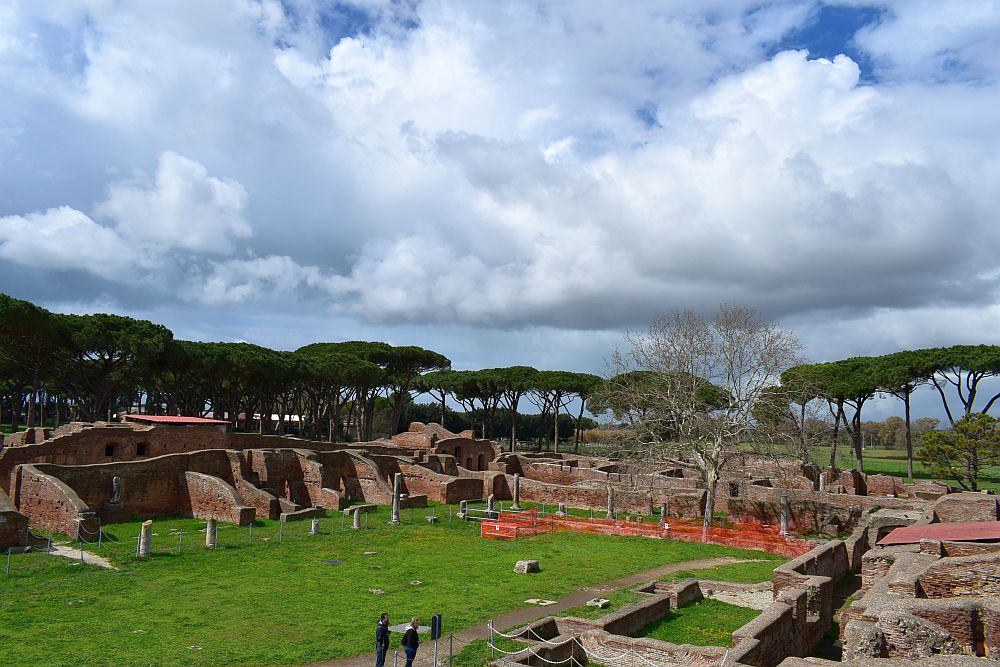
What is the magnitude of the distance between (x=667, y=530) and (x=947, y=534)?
469 inches

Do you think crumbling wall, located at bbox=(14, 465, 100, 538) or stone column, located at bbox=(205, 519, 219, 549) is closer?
stone column, located at bbox=(205, 519, 219, 549)

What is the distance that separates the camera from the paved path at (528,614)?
42.1 feet

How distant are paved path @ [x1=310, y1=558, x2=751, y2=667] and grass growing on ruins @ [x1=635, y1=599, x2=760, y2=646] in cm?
248

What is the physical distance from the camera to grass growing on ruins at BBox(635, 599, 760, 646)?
47.2ft

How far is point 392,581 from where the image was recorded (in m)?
19.1

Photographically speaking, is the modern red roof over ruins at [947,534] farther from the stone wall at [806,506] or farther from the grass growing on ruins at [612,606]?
the stone wall at [806,506]

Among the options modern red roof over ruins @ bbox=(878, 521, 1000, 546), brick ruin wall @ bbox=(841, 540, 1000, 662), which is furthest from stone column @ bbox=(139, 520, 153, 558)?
modern red roof over ruins @ bbox=(878, 521, 1000, 546)

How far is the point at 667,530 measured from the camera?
92.3 ft

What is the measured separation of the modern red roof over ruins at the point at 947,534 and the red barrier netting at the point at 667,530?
19.4ft

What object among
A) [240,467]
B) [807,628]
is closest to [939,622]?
[807,628]

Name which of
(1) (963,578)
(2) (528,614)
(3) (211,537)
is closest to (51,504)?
(3) (211,537)

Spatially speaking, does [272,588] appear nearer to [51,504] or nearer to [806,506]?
[51,504]

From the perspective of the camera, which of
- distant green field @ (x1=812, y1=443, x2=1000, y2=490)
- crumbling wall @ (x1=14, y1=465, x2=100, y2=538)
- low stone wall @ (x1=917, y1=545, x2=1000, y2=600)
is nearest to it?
low stone wall @ (x1=917, y1=545, x2=1000, y2=600)

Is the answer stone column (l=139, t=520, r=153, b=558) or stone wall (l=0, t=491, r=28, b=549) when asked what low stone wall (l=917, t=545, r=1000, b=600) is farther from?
stone wall (l=0, t=491, r=28, b=549)
